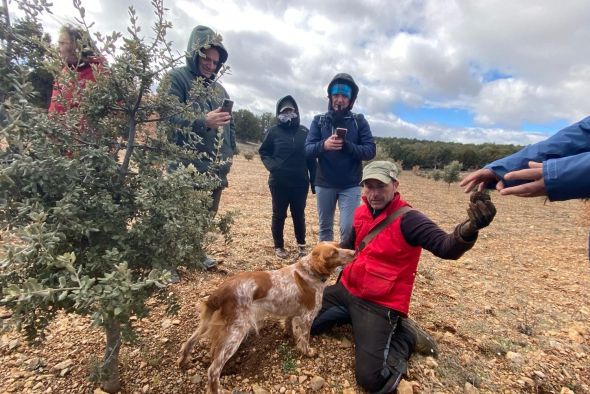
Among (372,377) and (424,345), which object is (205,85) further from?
(424,345)

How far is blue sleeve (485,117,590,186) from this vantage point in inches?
86.0

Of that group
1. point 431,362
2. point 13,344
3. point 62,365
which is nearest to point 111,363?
point 62,365

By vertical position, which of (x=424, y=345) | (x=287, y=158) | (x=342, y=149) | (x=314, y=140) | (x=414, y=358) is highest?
(x=314, y=140)

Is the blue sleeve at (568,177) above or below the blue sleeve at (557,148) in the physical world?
below

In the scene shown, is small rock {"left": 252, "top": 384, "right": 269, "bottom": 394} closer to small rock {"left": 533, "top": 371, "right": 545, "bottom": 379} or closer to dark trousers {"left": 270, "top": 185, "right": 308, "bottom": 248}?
small rock {"left": 533, "top": 371, "right": 545, "bottom": 379}

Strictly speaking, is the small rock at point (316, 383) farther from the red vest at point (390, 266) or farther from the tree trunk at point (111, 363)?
the tree trunk at point (111, 363)

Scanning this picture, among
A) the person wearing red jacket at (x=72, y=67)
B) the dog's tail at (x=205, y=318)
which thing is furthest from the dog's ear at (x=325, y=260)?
the person wearing red jacket at (x=72, y=67)

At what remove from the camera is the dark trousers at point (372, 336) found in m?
3.03

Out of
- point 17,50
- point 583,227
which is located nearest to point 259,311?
point 17,50

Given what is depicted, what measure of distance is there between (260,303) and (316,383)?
880 mm

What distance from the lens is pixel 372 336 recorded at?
3.30m

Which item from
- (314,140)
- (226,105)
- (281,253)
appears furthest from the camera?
(281,253)

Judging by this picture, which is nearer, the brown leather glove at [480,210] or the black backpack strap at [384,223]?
the brown leather glove at [480,210]

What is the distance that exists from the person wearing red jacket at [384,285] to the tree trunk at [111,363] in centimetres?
203
